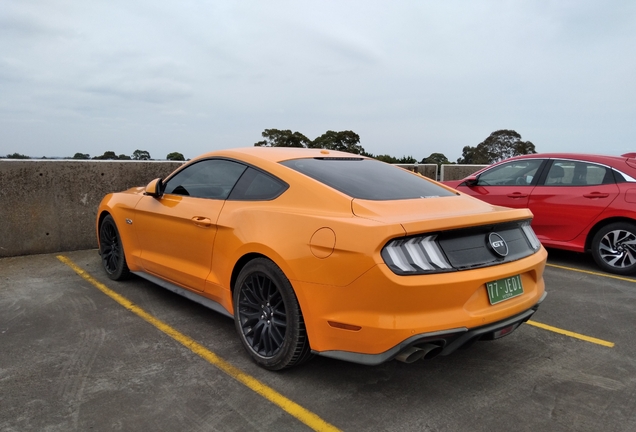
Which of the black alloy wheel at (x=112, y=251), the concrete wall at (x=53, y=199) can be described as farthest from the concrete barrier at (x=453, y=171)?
the black alloy wheel at (x=112, y=251)

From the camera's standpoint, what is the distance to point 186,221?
3971mm

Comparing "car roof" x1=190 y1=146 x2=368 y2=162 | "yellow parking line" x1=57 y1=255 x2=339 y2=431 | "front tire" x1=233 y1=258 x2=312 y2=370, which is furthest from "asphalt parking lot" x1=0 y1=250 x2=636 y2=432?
"car roof" x1=190 y1=146 x2=368 y2=162

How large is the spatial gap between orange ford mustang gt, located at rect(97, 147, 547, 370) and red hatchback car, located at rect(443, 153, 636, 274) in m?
3.46

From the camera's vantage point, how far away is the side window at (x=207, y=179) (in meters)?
3.83

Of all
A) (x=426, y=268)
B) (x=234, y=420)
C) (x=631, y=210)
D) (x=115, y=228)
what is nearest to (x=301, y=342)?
(x=234, y=420)

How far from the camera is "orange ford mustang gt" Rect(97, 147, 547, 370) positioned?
259 cm

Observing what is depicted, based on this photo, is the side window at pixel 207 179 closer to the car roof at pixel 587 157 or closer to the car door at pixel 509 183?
the car door at pixel 509 183

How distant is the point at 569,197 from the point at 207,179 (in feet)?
16.2

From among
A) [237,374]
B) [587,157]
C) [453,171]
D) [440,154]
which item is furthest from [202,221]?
[440,154]

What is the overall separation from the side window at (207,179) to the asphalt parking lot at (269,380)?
112cm

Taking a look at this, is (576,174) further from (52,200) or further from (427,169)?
(52,200)

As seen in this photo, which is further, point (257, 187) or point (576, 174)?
point (576, 174)

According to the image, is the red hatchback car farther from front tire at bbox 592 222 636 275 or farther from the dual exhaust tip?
the dual exhaust tip

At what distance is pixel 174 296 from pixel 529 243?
3380 mm
